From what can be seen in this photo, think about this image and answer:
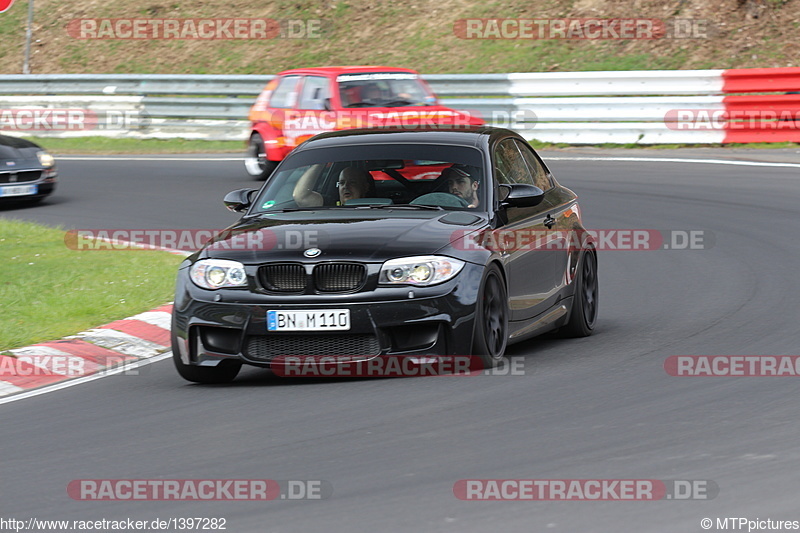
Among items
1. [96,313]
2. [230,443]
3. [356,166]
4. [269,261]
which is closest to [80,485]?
[230,443]

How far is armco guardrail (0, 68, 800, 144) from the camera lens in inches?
809

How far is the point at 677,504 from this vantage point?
16.3ft

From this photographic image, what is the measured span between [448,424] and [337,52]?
86.1ft

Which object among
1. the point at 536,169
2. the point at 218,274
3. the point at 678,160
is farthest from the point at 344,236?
the point at 678,160

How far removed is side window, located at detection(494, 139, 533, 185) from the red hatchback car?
8.31 m

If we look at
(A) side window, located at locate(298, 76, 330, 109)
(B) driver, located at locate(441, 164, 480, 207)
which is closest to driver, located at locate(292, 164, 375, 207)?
(B) driver, located at locate(441, 164, 480, 207)

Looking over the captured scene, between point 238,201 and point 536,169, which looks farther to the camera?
point 536,169

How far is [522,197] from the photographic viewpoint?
8.29 meters

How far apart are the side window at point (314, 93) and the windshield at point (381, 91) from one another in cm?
24

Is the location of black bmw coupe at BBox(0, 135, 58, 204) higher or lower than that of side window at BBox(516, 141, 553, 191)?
lower

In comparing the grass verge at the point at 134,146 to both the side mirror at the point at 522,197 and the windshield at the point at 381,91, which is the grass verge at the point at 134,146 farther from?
the side mirror at the point at 522,197

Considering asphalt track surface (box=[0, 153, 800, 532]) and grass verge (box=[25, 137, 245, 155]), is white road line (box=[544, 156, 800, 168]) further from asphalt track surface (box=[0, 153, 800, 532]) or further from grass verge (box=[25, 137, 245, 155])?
asphalt track surface (box=[0, 153, 800, 532])

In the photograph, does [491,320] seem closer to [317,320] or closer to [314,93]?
[317,320]

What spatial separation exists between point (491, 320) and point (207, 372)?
164cm
